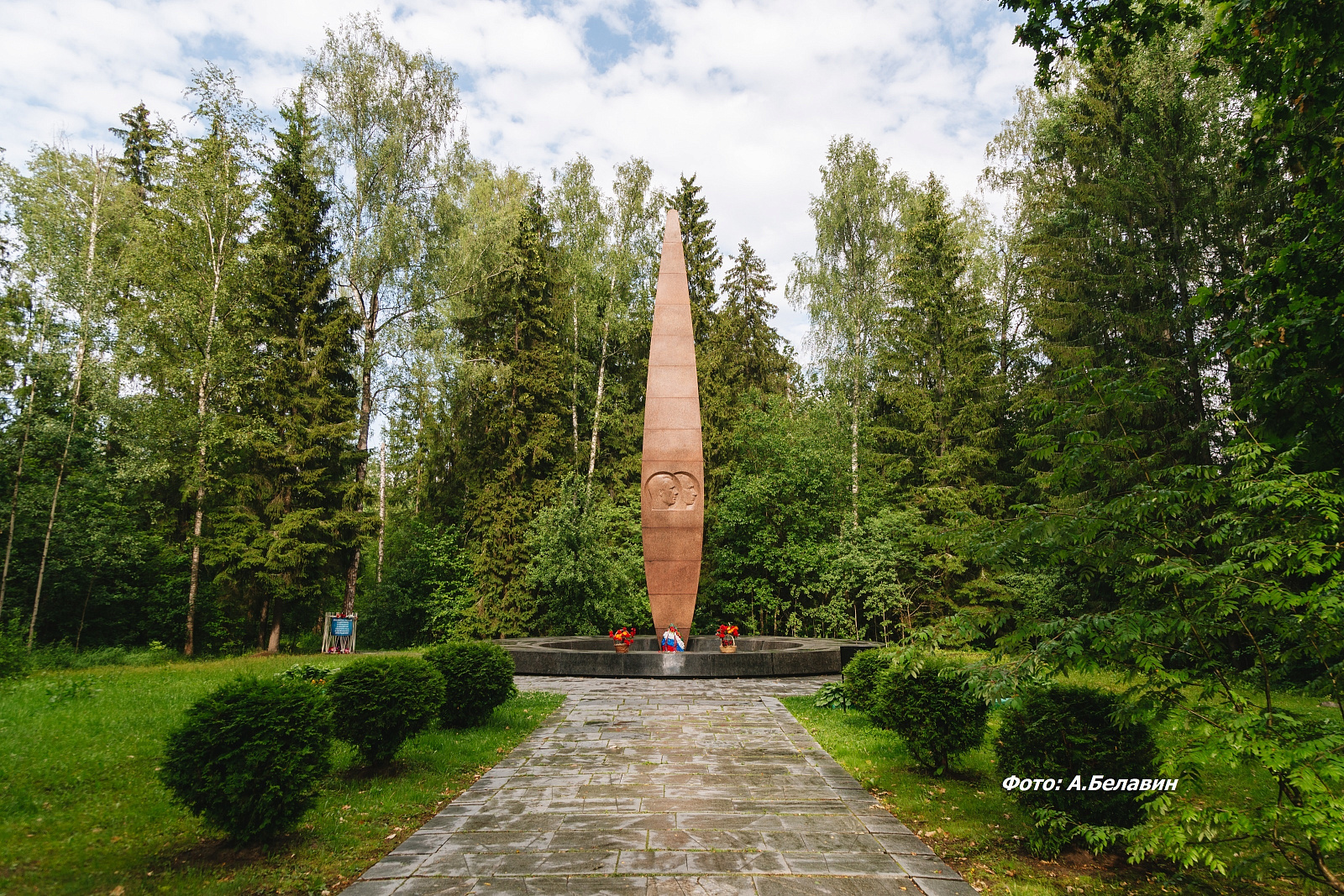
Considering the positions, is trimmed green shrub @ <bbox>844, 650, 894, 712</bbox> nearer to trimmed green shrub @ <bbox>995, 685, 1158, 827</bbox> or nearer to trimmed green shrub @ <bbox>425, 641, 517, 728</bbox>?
trimmed green shrub @ <bbox>995, 685, 1158, 827</bbox>

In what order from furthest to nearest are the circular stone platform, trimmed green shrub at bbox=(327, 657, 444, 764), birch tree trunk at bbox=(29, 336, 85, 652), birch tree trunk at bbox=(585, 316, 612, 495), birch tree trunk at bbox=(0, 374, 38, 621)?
1. birch tree trunk at bbox=(585, 316, 612, 495)
2. birch tree trunk at bbox=(29, 336, 85, 652)
3. birch tree trunk at bbox=(0, 374, 38, 621)
4. the circular stone platform
5. trimmed green shrub at bbox=(327, 657, 444, 764)

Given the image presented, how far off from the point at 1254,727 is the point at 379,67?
932 inches

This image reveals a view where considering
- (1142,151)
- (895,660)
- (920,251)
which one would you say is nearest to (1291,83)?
(895,660)

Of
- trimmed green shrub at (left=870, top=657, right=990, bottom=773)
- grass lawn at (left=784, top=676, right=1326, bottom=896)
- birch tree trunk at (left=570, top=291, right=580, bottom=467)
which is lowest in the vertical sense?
grass lawn at (left=784, top=676, right=1326, bottom=896)

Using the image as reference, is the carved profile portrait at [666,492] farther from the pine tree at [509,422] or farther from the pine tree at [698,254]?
the pine tree at [698,254]

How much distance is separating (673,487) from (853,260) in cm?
1324

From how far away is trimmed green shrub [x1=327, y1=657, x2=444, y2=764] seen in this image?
5750 mm

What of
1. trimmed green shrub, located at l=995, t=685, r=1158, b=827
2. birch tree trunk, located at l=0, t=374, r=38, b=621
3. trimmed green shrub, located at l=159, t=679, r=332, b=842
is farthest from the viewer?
birch tree trunk, located at l=0, t=374, r=38, b=621

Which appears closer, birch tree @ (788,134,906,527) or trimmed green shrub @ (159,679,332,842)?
trimmed green shrub @ (159,679,332,842)

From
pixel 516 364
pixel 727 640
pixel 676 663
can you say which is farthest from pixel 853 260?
pixel 676 663

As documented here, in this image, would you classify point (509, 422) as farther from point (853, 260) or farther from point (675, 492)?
point (853, 260)

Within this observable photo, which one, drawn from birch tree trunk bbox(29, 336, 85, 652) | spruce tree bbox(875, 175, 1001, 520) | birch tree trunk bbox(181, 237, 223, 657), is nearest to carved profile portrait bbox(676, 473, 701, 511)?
spruce tree bbox(875, 175, 1001, 520)

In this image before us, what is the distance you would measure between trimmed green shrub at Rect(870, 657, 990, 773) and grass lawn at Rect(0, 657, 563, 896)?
3855mm

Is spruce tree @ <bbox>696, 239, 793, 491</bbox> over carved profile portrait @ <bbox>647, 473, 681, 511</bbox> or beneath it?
over
